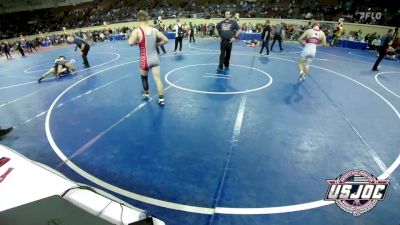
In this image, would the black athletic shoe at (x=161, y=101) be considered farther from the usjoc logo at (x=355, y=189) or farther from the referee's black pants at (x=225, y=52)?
the usjoc logo at (x=355, y=189)

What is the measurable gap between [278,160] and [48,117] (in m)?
6.15

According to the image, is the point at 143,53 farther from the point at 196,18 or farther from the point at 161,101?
the point at 196,18

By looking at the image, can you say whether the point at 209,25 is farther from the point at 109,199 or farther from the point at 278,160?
the point at 109,199

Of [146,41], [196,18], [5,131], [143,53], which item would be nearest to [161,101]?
[143,53]

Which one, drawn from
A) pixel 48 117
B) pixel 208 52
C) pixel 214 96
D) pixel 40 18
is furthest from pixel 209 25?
pixel 40 18

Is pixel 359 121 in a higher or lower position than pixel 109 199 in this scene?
lower

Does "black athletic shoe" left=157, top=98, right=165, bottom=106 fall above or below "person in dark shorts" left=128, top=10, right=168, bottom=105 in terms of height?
below

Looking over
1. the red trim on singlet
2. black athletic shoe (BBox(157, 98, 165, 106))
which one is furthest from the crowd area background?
the red trim on singlet

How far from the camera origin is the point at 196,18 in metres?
29.5

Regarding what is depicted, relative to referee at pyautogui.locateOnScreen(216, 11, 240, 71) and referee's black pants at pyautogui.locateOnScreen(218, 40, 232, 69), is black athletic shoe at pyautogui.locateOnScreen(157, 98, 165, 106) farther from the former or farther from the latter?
referee at pyautogui.locateOnScreen(216, 11, 240, 71)

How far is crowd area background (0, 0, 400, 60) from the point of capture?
839 inches

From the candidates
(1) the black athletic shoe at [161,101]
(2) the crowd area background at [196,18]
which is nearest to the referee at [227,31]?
(1) the black athletic shoe at [161,101]

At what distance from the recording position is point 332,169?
4.93 meters

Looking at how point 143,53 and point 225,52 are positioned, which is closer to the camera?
point 143,53
